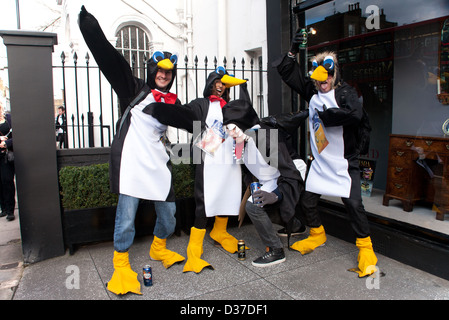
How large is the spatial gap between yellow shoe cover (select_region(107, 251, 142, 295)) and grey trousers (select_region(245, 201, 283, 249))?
3.90 feet

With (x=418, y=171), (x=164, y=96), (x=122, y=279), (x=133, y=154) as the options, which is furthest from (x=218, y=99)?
(x=418, y=171)

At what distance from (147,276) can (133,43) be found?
7.07 metres

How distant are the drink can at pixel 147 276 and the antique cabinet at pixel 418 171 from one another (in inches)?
112

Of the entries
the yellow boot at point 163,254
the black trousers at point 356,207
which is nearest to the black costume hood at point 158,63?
the yellow boot at point 163,254

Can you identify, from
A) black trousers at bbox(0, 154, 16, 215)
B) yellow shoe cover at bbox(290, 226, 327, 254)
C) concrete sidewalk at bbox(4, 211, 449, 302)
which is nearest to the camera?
concrete sidewalk at bbox(4, 211, 449, 302)

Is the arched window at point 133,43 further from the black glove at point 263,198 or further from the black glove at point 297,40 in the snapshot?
the black glove at point 263,198

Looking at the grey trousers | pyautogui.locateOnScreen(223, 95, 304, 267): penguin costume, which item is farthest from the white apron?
the grey trousers

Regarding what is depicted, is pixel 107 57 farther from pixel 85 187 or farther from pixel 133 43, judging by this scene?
pixel 133 43

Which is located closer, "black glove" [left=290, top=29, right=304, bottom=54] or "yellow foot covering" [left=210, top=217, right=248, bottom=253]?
"black glove" [left=290, top=29, right=304, bottom=54]

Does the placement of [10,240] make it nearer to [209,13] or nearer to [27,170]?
[27,170]

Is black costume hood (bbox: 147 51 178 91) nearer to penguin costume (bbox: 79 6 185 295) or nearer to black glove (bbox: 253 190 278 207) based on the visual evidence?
penguin costume (bbox: 79 6 185 295)

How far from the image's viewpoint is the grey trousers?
3.50 m

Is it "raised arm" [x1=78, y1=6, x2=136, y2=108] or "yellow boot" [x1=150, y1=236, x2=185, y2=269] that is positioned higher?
"raised arm" [x1=78, y1=6, x2=136, y2=108]
